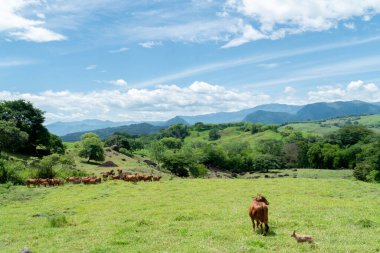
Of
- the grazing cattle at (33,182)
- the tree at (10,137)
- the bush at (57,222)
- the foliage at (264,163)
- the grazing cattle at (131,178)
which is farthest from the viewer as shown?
the foliage at (264,163)

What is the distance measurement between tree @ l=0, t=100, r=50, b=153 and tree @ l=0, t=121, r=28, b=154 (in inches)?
435

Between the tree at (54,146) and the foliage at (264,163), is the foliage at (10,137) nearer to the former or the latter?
the tree at (54,146)

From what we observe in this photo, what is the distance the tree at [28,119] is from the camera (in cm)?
10519

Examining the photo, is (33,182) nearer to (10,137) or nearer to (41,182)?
(41,182)

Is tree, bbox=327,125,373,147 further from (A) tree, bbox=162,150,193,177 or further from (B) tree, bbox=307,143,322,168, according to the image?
(A) tree, bbox=162,150,193,177

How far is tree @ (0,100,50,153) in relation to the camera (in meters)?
105

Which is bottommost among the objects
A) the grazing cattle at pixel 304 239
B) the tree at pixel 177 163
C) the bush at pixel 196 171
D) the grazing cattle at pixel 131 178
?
the bush at pixel 196 171

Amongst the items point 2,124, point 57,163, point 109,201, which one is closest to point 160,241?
point 109,201

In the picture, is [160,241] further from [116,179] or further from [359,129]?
[359,129]

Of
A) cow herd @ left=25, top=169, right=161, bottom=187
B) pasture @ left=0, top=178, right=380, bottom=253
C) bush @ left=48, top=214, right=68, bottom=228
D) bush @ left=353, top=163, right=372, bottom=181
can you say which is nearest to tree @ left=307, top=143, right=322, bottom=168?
bush @ left=353, top=163, right=372, bottom=181

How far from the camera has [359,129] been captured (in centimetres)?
19700

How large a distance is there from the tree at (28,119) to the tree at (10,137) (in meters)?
11.0

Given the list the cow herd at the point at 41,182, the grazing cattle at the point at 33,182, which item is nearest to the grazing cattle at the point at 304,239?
the cow herd at the point at 41,182

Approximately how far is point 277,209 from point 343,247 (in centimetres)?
1134
